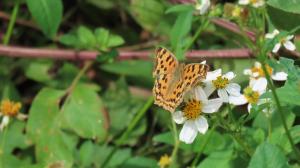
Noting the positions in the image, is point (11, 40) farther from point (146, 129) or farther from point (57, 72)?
point (146, 129)

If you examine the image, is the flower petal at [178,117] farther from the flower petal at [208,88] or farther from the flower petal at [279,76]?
→ the flower petal at [279,76]

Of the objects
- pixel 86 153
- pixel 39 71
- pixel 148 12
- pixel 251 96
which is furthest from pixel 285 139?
pixel 39 71

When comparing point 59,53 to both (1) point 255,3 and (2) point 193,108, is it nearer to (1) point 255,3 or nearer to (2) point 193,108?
(1) point 255,3

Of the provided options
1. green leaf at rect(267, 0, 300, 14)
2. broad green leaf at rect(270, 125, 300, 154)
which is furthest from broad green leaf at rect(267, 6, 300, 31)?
broad green leaf at rect(270, 125, 300, 154)

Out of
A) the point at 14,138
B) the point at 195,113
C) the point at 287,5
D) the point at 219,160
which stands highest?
the point at 287,5

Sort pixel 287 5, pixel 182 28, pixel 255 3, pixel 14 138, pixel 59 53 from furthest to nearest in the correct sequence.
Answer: pixel 59 53 < pixel 14 138 < pixel 182 28 < pixel 255 3 < pixel 287 5

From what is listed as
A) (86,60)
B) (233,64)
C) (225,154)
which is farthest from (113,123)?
(225,154)

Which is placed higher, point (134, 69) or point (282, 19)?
point (282, 19)

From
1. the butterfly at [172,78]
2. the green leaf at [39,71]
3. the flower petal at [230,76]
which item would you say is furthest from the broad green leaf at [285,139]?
→ the green leaf at [39,71]
